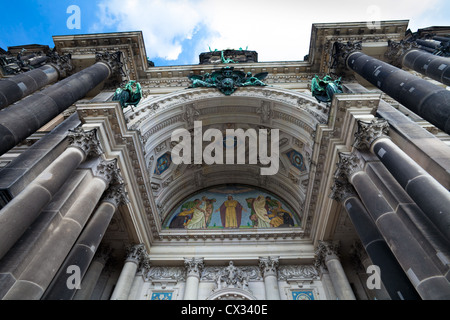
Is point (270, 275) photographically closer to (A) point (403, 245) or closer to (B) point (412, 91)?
(A) point (403, 245)

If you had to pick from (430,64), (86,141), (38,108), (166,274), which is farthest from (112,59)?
(430,64)

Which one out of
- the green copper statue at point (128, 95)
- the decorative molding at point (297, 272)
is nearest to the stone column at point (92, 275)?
the green copper statue at point (128, 95)

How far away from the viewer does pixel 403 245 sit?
577 centimetres

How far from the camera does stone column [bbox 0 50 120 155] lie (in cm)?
710

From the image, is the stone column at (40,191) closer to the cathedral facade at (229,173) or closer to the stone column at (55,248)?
the cathedral facade at (229,173)

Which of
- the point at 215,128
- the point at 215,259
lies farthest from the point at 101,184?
the point at 215,128

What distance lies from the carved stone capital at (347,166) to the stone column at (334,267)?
10.7 ft

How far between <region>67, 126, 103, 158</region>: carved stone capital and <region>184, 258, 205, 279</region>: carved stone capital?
570cm

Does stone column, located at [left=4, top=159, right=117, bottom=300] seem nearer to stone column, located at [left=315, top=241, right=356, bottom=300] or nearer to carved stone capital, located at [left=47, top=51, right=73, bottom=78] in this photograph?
carved stone capital, located at [left=47, top=51, right=73, bottom=78]

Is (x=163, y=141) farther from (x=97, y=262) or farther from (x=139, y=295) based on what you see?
(x=139, y=295)

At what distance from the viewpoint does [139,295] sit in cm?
1032

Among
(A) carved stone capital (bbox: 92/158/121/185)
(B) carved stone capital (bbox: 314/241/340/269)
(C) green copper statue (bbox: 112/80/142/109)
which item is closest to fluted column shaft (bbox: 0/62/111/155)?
(C) green copper statue (bbox: 112/80/142/109)

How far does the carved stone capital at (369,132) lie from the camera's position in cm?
807

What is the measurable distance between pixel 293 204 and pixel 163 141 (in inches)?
295
